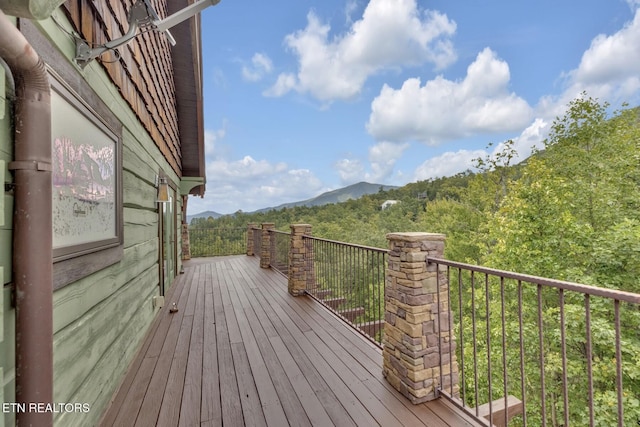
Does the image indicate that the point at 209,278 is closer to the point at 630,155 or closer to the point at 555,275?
the point at 555,275

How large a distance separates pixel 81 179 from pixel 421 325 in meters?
2.33

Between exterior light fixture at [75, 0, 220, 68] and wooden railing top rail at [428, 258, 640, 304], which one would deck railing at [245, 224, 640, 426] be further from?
exterior light fixture at [75, 0, 220, 68]

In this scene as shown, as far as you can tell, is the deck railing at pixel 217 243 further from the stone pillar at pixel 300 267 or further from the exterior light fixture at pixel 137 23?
the exterior light fixture at pixel 137 23

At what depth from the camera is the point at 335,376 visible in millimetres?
2293

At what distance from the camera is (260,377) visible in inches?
89.7

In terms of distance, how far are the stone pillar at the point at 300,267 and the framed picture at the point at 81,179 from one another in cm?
289

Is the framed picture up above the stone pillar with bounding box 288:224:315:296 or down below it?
above

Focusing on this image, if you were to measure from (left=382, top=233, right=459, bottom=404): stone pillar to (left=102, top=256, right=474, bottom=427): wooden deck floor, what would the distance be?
5.5 inches

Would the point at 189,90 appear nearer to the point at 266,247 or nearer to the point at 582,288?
the point at 266,247

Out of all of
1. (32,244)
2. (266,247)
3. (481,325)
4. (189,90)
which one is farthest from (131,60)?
(481,325)

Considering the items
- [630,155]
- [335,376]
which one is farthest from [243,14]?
[630,155]

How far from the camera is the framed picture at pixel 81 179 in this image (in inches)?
52.8

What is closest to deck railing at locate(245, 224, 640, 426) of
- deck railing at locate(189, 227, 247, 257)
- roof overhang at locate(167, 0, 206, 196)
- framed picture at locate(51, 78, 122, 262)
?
framed picture at locate(51, 78, 122, 262)

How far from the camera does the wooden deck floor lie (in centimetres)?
184
